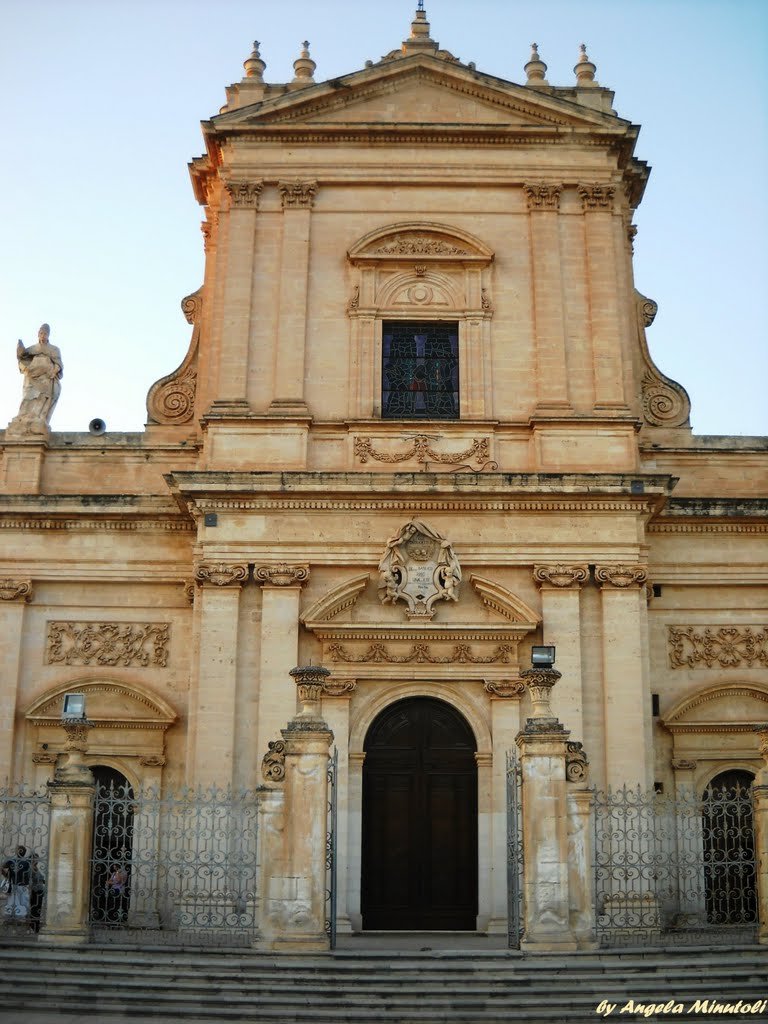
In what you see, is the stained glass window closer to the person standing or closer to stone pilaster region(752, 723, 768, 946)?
stone pilaster region(752, 723, 768, 946)

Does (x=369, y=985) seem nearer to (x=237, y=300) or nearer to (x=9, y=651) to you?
(x=9, y=651)

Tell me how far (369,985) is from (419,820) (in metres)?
5.91

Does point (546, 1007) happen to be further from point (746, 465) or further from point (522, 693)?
point (746, 465)

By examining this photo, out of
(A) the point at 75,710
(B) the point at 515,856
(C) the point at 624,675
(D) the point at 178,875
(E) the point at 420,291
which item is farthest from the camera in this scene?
(E) the point at 420,291

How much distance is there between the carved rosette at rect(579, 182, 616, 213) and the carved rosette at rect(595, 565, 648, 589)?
6.09m

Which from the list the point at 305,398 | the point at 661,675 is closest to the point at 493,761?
the point at 661,675

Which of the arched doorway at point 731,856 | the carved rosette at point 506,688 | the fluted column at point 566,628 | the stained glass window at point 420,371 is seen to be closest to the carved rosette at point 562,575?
the fluted column at point 566,628

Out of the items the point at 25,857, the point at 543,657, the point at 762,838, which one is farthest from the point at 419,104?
the point at 25,857

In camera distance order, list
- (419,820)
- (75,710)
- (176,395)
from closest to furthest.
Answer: (75,710), (419,820), (176,395)

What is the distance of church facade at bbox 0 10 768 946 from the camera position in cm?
1939

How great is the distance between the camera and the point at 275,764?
14938 millimetres

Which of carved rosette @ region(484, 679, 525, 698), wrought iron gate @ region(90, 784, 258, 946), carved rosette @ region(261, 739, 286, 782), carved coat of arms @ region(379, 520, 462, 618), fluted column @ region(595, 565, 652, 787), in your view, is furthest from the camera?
carved coat of arms @ region(379, 520, 462, 618)

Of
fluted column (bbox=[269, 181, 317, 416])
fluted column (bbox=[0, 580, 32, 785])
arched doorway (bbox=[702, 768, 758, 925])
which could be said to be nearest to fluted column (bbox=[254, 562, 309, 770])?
fluted column (bbox=[269, 181, 317, 416])

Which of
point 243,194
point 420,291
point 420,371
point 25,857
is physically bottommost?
point 25,857
